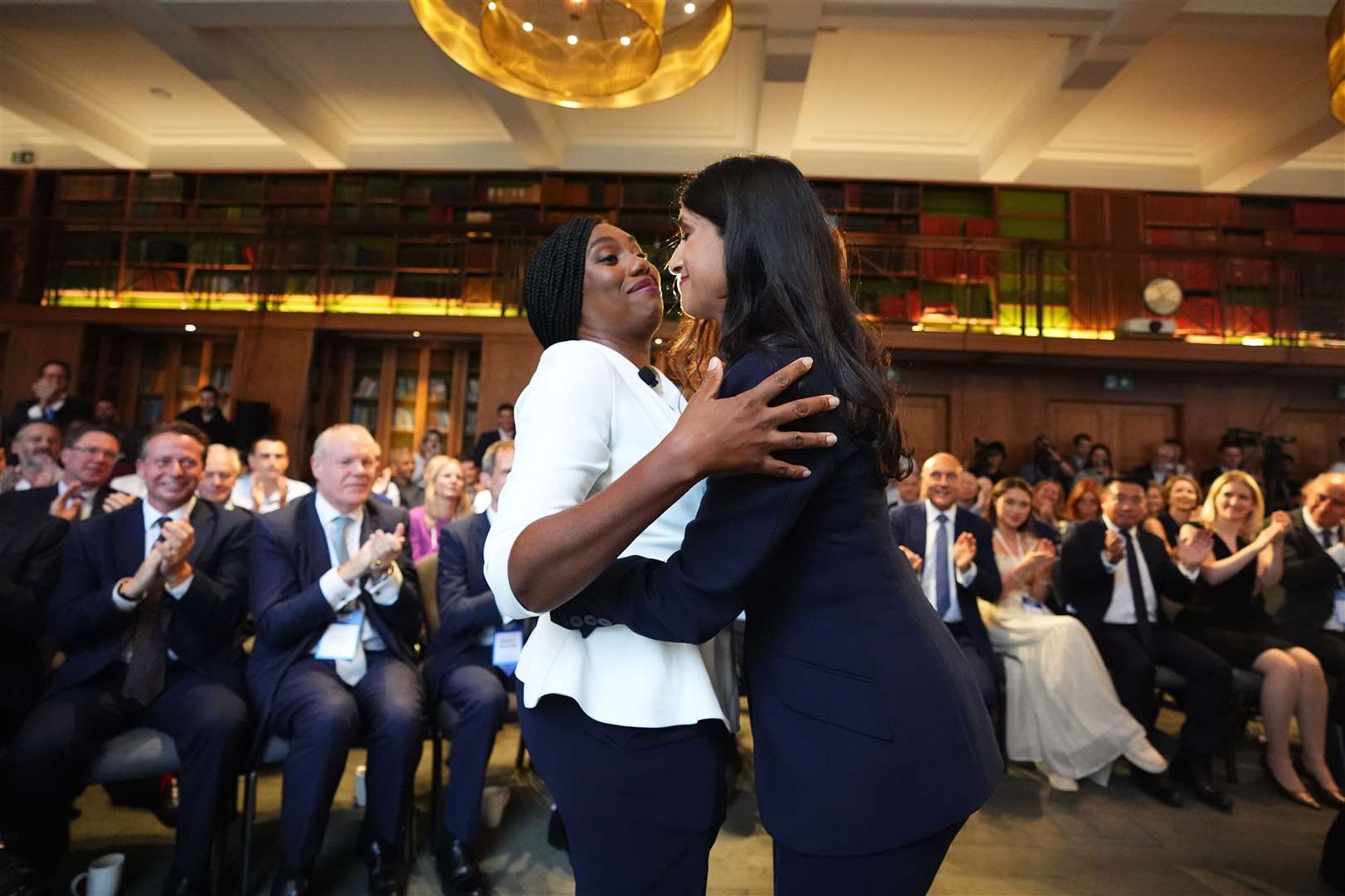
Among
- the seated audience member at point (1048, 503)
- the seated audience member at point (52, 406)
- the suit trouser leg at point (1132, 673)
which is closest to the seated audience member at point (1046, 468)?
the seated audience member at point (1048, 503)

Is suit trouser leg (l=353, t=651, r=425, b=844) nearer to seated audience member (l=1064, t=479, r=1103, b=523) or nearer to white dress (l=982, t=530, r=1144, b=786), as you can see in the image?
white dress (l=982, t=530, r=1144, b=786)

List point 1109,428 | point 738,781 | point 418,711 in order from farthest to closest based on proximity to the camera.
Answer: point 1109,428
point 738,781
point 418,711

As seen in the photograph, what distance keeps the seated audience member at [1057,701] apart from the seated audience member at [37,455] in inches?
180

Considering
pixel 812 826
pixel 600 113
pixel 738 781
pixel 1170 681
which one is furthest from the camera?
pixel 600 113

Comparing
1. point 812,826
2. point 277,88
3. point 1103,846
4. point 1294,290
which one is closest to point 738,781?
point 1103,846

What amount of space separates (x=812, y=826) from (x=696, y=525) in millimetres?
326

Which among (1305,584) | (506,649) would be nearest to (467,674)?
(506,649)

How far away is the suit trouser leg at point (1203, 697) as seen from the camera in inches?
130

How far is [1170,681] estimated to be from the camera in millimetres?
3504

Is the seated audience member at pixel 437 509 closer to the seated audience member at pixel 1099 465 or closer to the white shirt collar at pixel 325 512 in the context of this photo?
the white shirt collar at pixel 325 512

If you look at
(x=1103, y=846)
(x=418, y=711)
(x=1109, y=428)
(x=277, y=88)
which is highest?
(x=277, y=88)

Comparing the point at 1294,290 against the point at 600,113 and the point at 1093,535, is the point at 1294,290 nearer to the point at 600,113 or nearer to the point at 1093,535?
the point at 1093,535

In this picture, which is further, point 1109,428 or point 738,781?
point 1109,428

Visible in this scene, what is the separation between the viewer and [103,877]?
199cm
